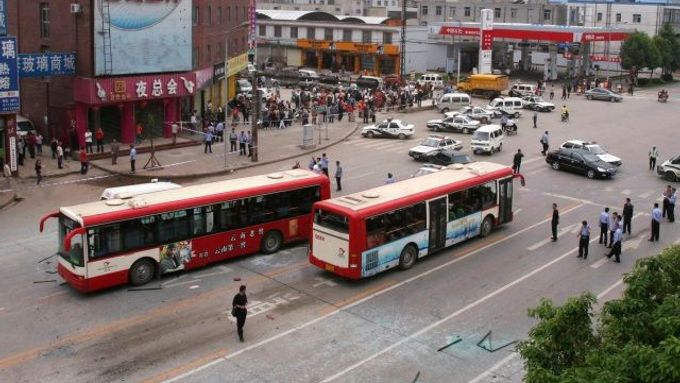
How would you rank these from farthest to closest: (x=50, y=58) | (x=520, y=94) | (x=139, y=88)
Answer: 1. (x=520, y=94)
2. (x=139, y=88)
3. (x=50, y=58)

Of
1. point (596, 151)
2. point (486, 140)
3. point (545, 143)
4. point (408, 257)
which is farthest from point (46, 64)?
point (596, 151)

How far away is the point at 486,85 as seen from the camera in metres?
71.6

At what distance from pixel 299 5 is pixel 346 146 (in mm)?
95269

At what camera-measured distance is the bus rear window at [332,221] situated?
21844mm

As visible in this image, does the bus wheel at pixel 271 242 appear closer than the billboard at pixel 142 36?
Yes

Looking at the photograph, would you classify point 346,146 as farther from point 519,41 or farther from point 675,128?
point 519,41

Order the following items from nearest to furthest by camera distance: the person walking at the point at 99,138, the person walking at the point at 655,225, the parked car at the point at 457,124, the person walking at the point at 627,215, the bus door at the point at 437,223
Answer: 1. the bus door at the point at 437,223
2. the person walking at the point at 655,225
3. the person walking at the point at 627,215
4. the person walking at the point at 99,138
5. the parked car at the point at 457,124

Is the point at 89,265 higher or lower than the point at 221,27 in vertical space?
lower

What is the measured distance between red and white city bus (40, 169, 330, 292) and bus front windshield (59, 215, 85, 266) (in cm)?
3

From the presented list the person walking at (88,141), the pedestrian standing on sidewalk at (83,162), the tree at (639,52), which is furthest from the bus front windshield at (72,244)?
the tree at (639,52)

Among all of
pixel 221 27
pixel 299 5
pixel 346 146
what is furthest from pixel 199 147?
pixel 299 5

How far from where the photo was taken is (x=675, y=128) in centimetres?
5494

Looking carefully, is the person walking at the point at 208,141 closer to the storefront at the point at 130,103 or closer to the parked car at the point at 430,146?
the storefront at the point at 130,103

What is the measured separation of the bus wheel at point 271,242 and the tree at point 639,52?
6778 centimetres
